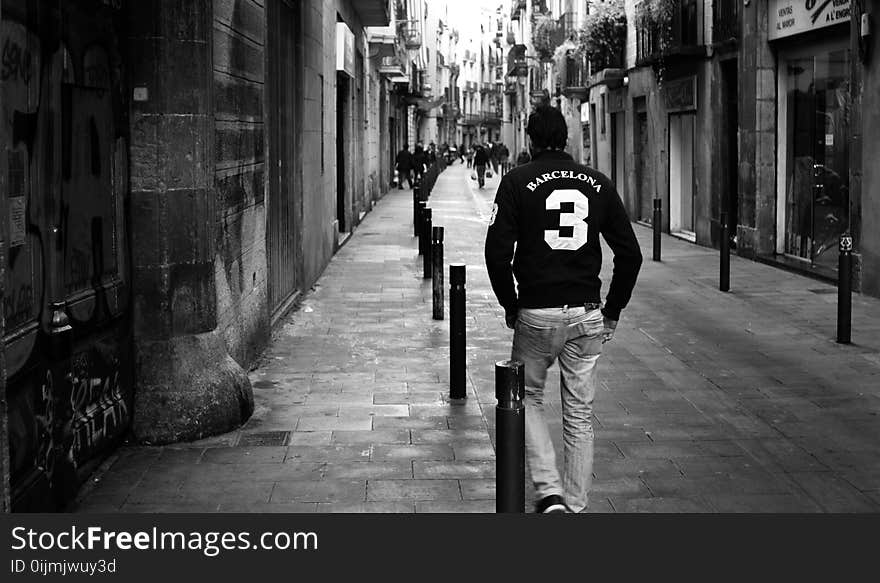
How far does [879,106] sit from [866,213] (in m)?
1.22

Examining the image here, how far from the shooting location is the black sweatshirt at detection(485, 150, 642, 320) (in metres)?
5.51

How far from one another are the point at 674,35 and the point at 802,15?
20.1ft

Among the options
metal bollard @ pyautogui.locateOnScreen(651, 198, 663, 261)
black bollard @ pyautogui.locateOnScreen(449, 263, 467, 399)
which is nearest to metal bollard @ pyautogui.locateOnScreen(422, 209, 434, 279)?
metal bollard @ pyautogui.locateOnScreen(651, 198, 663, 261)

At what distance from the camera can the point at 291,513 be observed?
5.83m

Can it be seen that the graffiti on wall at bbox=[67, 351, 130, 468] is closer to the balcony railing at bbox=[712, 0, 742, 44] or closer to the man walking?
the man walking

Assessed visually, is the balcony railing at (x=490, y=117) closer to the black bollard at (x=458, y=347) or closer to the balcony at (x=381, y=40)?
the balcony at (x=381, y=40)

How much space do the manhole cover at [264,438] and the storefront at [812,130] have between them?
9.41m

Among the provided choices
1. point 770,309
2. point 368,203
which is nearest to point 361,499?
point 770,309

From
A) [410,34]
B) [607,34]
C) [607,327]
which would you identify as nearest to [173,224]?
[607,327]

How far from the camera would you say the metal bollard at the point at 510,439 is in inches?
180

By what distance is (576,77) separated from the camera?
121 feet

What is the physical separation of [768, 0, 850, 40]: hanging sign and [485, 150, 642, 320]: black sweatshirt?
11.0 meters

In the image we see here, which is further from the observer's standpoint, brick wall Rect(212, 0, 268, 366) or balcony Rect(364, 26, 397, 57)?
balcony Rect(364, 26, 397, 57)

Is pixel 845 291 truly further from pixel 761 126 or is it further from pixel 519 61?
pixel 519 61
